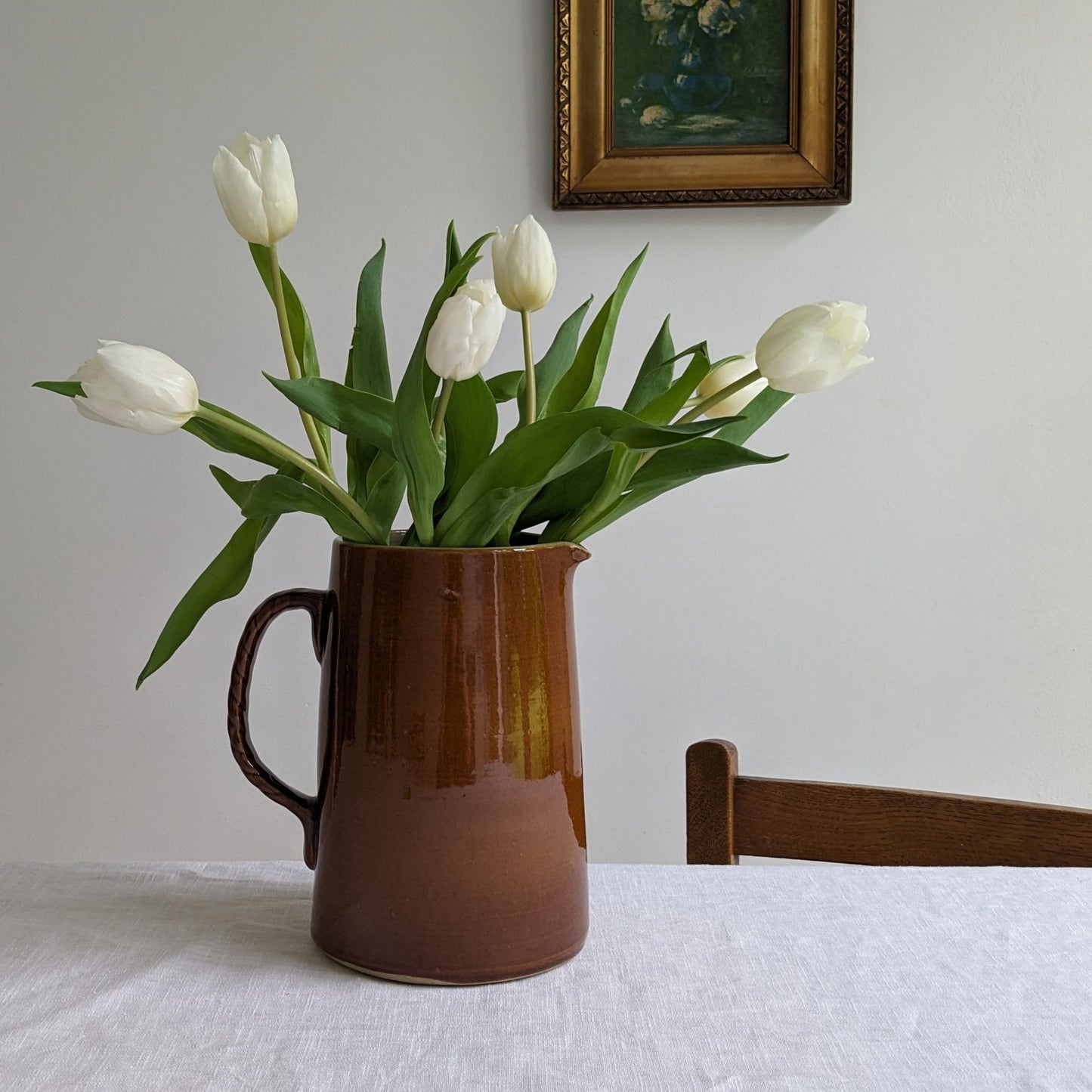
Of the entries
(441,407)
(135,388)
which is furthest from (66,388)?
(441,407)

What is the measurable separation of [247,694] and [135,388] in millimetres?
184

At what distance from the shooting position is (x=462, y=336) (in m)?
0.47

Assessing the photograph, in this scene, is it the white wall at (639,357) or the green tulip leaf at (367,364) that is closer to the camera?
the green tulip leaf at (367,364)

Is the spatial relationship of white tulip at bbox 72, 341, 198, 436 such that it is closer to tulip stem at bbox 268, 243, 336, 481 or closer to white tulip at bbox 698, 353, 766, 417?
tulip stem at bbox 268, 243, 336, 481

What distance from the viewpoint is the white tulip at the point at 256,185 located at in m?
0.52

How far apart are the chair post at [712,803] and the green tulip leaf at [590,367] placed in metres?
0.34

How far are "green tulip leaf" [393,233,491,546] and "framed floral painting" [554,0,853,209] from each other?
736 millimetres

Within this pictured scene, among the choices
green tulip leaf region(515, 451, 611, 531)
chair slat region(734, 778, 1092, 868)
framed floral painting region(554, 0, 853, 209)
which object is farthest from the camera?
framed floral painting region(554, 0, 853, 209)

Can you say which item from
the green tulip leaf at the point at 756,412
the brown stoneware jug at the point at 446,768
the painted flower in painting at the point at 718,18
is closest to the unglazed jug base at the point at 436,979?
the brown stoneware jug at the point at 446,768

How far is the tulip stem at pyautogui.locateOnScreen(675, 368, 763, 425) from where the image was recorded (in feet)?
1.73

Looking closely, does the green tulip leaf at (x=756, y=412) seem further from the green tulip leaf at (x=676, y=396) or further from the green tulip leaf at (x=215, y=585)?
the green tulip leaf at (x=215, y=585)

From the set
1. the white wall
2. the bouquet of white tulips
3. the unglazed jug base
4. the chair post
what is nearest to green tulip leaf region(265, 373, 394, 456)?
the bouquet of white tulips

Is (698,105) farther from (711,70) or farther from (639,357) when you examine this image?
(639,357)

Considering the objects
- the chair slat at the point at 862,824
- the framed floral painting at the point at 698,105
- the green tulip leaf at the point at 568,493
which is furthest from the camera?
the framed floral painting at the point at 698,105
